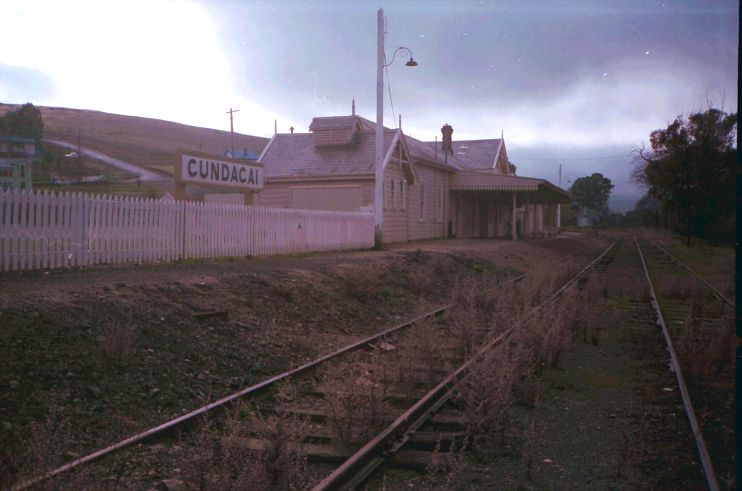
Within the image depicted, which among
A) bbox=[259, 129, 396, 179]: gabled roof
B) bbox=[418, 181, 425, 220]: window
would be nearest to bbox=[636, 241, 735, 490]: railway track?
bbox=[259, 129, 396, 179]: gabled roof

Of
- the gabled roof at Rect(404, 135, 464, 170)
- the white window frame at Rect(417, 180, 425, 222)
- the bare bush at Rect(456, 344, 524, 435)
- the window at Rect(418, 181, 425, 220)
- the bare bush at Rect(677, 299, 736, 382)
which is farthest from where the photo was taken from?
the gabled roof at Rect(404, 135, 464, 170)

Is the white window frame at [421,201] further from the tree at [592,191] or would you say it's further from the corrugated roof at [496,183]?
the tree at [592,191]

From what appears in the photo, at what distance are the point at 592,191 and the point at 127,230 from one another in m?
133

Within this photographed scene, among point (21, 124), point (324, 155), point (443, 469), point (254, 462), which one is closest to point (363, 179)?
point (324, 155)

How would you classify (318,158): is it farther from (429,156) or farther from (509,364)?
(509,364)

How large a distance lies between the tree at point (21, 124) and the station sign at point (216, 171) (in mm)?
35098

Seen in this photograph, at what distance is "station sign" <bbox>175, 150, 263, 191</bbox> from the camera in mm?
16859

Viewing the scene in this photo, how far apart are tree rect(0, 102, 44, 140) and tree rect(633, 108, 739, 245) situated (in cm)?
4429

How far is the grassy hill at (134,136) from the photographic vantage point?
7562 cm

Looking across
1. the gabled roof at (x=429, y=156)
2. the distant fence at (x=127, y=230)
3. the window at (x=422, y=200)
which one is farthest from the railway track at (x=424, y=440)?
the window at (x=422, y=200)

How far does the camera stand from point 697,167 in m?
47.3

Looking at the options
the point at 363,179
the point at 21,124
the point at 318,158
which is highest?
the point at 21,124

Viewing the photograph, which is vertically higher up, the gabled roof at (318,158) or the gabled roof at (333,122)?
the gabled roof at (333,122)

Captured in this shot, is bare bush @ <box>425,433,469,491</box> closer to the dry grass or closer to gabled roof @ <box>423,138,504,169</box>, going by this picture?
the dry grass
